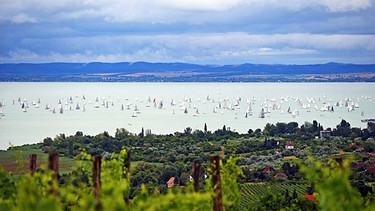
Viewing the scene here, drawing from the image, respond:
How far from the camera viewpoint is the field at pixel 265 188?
3216 cm

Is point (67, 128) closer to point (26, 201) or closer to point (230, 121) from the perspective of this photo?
point (230, 121)

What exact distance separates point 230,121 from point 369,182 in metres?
45.7

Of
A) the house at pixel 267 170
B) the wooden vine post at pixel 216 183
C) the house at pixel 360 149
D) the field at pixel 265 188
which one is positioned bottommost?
the field at pixel 265 188

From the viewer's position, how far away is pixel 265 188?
34.6 metres

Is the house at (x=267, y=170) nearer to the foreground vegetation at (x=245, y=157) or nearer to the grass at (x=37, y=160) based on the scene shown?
the foreground vegetation at (x=245, y=157)

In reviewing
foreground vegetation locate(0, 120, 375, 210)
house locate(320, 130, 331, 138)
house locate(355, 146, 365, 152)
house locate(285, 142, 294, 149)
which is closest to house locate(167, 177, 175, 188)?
foreground vegetation locate(0, 120, 375, 210)

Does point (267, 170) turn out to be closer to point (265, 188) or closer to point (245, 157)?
point (265, 188)

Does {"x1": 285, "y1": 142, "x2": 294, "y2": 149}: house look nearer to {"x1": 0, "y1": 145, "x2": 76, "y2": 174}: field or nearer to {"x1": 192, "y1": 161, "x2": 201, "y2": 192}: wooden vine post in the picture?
{"x1": 0, "y1": 145, "x2": 76, "y2": 174}: field

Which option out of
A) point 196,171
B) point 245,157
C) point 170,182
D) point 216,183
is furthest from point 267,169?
point 196,171

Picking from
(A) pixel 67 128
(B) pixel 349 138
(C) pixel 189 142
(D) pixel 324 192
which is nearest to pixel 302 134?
(B) pixel 349 138

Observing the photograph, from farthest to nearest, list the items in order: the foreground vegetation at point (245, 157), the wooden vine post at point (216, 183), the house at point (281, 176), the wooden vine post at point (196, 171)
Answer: the house at point (281, 176) < the foreground vegetation at point (245, 157) < the wooden vine post at point (216, 183) < the wooden vine post at point (196, 171)

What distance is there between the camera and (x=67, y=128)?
6969 centimetres

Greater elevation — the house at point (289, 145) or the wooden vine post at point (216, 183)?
the wooden vine post at point (216, 183)

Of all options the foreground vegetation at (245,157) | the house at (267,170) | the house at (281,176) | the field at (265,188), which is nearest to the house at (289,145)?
the foreground vegetation at (245,157)
